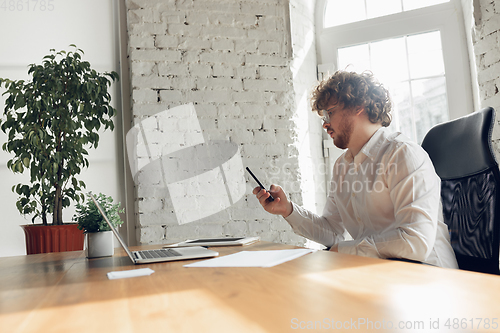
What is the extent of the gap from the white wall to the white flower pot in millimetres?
1354

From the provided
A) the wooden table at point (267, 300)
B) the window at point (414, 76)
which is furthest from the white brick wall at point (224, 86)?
the wooden table at point (267, 300)

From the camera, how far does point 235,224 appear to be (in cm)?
251

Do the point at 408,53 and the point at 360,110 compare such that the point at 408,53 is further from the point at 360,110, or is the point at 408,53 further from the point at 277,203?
the point at 277,203

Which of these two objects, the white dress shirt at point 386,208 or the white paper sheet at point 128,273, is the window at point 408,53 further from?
the white paper sheet at point 128,273

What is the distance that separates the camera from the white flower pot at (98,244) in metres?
1.27

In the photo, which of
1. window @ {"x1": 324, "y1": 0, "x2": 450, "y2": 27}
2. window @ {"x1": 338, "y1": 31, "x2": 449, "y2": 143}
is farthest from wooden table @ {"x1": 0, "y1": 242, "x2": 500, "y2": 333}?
window @ {"x1": 324, "y1": 0, "x2": 450, "y2": 27}

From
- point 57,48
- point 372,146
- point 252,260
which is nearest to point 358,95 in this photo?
point 372,146

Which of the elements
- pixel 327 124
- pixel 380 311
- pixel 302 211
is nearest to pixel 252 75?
pixel 327 124

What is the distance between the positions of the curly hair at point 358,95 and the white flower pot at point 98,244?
1037 mm

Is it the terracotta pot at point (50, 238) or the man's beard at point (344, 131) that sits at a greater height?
the man's beard at point (344, 131)

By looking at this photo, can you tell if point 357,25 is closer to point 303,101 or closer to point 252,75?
point 303,101

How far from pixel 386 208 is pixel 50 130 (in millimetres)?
1872

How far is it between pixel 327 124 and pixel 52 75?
1594 mm

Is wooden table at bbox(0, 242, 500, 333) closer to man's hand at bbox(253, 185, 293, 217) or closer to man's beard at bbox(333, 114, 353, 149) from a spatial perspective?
man's hand at bbox(253, 185, 293, 217)
